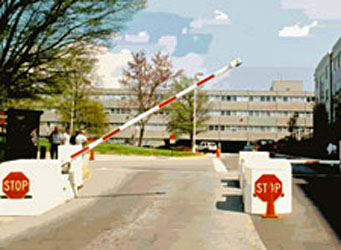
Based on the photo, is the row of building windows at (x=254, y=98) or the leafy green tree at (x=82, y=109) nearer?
the leafy green tree at (x=82, y=109)

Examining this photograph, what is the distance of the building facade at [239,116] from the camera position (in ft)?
276

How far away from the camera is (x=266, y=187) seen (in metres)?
9.37

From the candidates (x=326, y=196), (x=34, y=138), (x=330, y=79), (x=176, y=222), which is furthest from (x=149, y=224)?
(x=330, y=79)

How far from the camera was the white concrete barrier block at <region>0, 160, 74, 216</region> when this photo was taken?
932 cm

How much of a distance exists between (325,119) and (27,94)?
4276 cm

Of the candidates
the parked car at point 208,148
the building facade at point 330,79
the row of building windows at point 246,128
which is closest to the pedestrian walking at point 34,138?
the building facade at point 330,79

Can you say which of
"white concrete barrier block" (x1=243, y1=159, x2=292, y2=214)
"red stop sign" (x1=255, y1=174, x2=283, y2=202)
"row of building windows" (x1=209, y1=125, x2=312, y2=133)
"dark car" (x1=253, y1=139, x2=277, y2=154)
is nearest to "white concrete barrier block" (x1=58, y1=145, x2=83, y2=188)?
"white concrete barrier block" (x1=243, y1=159, x2=292, y2=214)

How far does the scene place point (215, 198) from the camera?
11766 mm

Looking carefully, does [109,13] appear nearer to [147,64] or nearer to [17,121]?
[17,121]

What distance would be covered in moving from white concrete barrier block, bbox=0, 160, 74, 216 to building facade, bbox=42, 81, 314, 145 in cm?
7324

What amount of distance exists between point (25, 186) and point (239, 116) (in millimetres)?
78077

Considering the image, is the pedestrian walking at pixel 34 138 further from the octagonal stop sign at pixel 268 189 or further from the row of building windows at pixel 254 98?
the row of building windows at pixel 254 98

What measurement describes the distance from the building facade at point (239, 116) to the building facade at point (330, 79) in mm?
21176

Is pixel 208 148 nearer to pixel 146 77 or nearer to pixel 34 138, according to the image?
pixel 146 77
